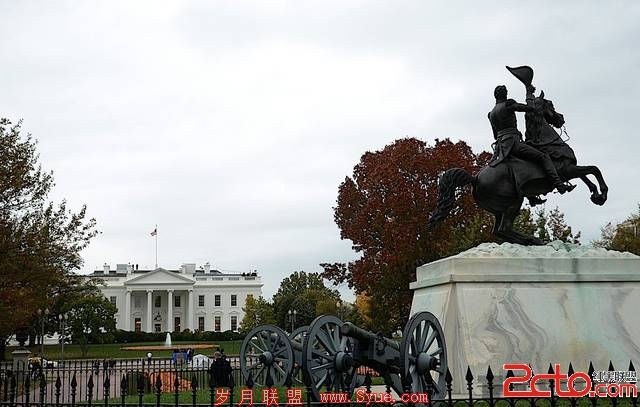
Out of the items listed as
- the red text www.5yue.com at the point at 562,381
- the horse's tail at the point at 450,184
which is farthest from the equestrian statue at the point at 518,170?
the red text www.5yue.com at the point at 562,381

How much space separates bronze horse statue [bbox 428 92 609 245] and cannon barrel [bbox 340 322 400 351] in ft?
15.2

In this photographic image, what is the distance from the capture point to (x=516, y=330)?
11891mm

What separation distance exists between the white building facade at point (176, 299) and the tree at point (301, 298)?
18356 mm

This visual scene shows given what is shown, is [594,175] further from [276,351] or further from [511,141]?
[276,351]

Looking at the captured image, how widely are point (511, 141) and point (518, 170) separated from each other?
54cm

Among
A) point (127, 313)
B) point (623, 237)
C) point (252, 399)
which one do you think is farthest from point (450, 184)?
point (127, 313)

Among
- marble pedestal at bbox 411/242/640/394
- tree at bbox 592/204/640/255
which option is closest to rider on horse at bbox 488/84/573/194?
marble pedestal at bbox 411/242/640/394

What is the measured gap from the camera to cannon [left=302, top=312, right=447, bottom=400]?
912cm

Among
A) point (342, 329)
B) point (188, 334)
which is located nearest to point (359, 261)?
point (342, 329)

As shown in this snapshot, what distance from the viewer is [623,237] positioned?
45.5 metres

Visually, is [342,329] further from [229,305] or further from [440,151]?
[229,305]

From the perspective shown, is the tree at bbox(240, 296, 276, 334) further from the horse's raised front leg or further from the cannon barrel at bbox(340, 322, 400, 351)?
the cannon barrel at bbox(340, 322, 400, 351)

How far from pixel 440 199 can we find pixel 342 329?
5.34 m

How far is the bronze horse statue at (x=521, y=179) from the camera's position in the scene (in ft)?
43.1
